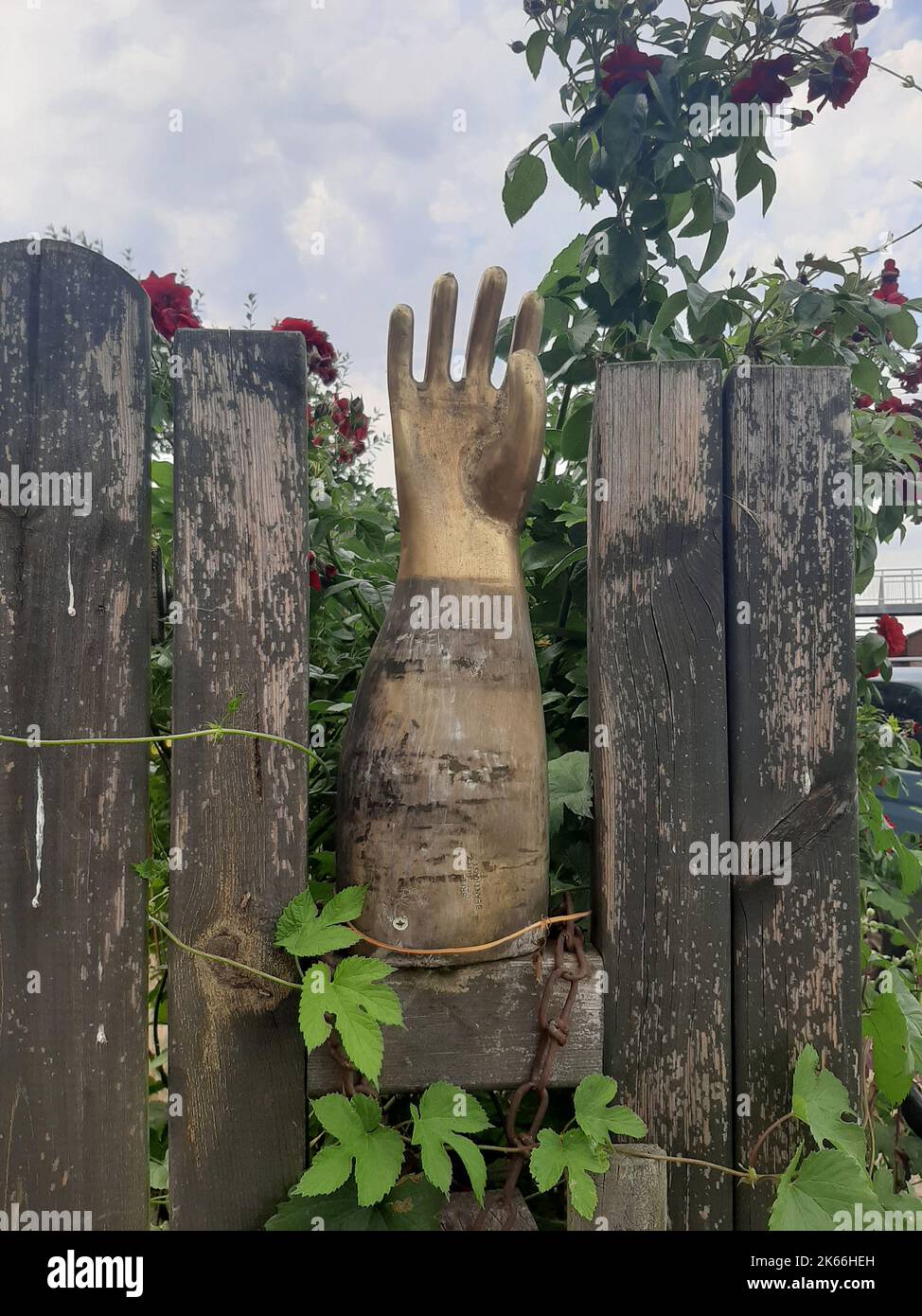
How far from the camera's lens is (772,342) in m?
1.49

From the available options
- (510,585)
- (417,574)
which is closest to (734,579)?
(510,585)

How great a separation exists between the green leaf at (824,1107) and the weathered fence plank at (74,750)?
34.3 inches

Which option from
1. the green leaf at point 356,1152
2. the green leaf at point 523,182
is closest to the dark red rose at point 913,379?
the green leaf at point 523,182

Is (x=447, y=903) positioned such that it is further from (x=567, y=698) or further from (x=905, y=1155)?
(x=905, y=1155)

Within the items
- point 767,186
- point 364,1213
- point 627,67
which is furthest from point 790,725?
point 627,67

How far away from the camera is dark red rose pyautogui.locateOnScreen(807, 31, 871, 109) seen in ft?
4.50

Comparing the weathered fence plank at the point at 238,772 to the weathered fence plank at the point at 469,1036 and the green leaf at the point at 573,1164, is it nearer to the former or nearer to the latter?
the weathered fence plank at the point at 469,1036

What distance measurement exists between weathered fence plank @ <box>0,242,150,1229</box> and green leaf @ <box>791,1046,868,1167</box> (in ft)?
2.86

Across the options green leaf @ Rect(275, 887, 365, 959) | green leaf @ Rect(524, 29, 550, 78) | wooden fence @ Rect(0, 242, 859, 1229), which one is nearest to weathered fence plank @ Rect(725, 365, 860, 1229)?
wooden fence @ Rect(0, 242, 859, 1229)

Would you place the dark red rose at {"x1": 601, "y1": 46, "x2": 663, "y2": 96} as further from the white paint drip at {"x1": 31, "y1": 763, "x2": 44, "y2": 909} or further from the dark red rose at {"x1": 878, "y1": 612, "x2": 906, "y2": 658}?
the white paint drip at {"x1": 31, "y1": 763, "x2": 44, "y2": 909}

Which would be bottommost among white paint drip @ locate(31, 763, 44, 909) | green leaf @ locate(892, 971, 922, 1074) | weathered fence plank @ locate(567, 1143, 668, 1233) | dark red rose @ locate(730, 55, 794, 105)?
weathered fence plank @ locate(567, 1143, 668, 1233)

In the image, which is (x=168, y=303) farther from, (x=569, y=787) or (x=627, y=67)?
(x=569, y=787)

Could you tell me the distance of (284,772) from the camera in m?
1.06

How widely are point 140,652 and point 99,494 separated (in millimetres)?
224
